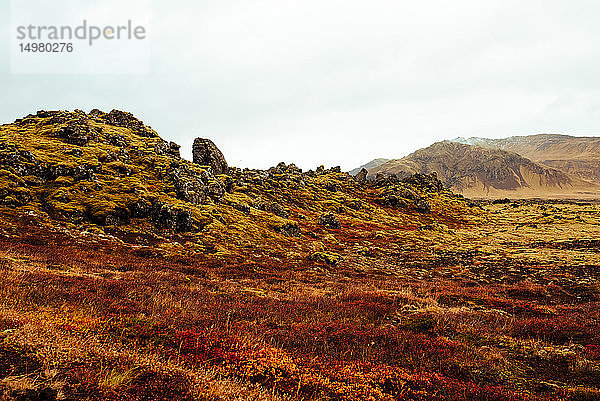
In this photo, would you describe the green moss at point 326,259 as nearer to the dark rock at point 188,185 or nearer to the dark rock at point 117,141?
the dark rock at point 188,185

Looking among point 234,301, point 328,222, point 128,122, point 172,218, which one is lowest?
point 328,222

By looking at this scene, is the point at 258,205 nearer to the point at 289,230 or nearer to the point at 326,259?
the point at 289,230

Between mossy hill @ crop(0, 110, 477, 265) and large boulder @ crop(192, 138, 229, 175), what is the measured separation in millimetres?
4484

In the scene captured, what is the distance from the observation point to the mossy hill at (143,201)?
3172cm

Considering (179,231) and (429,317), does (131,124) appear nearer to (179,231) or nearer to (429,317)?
→ (179,231)

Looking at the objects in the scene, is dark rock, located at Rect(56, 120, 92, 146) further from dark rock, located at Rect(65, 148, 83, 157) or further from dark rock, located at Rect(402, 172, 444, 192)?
dark rock, located at Rect(402, 172, 444, 192)

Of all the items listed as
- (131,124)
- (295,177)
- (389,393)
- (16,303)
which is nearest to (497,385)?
(389,393)

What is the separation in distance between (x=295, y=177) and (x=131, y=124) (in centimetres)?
4451

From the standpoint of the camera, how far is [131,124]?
67.2 metres

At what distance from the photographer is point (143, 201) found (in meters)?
35.5

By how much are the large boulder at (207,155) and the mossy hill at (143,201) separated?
448 centimetres

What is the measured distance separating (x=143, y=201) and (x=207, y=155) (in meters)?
31.8

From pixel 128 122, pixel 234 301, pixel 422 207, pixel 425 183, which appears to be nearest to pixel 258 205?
pixel 128 122

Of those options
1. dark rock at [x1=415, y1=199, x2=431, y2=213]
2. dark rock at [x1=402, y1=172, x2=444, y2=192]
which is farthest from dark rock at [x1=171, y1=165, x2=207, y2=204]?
dark rock at [x1=402, y1=172, x2=444, y2=192]
